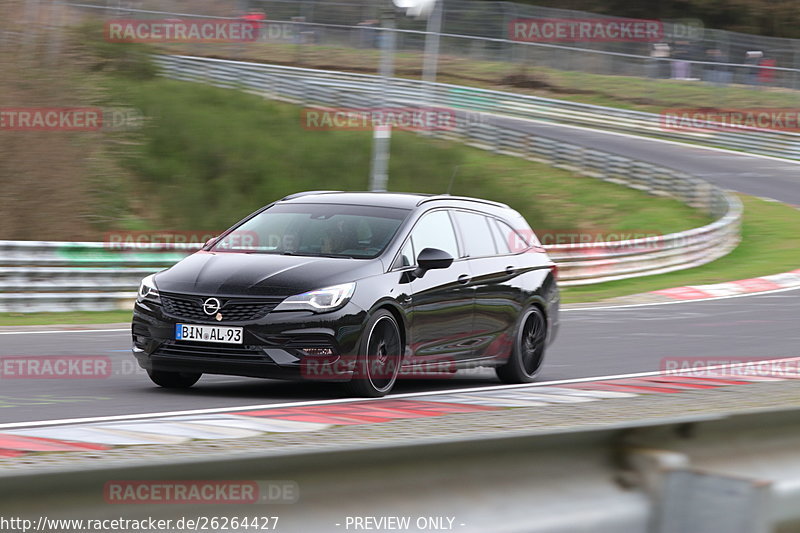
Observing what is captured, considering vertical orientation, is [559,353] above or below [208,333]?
below

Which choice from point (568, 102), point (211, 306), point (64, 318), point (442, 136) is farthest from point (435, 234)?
point (568, 102)

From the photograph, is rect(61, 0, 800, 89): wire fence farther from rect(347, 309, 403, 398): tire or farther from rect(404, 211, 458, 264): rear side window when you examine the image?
rect(347, 309, 403, 398): tire

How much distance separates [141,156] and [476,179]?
865 centimetres

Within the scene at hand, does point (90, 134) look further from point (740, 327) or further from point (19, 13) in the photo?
point (740, 327)

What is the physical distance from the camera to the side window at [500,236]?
1110cm

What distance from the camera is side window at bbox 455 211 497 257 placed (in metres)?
10.6

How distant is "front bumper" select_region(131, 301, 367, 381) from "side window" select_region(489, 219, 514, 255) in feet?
8.34

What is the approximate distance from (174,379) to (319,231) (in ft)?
5.31

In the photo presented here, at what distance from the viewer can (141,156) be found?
26047 mm

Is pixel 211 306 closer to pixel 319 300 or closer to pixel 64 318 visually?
pixel 319 300

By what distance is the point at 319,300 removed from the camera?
8828 mm

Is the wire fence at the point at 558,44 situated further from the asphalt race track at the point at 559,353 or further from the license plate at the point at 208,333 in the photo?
the license plate at the point at 208,333

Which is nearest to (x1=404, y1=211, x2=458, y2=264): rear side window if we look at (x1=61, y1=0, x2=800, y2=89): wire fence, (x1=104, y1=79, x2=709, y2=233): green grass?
(x1=104, y1=79, x2=709, y2=233): green grass

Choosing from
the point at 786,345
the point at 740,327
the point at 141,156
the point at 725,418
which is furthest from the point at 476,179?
the point at 725,418
